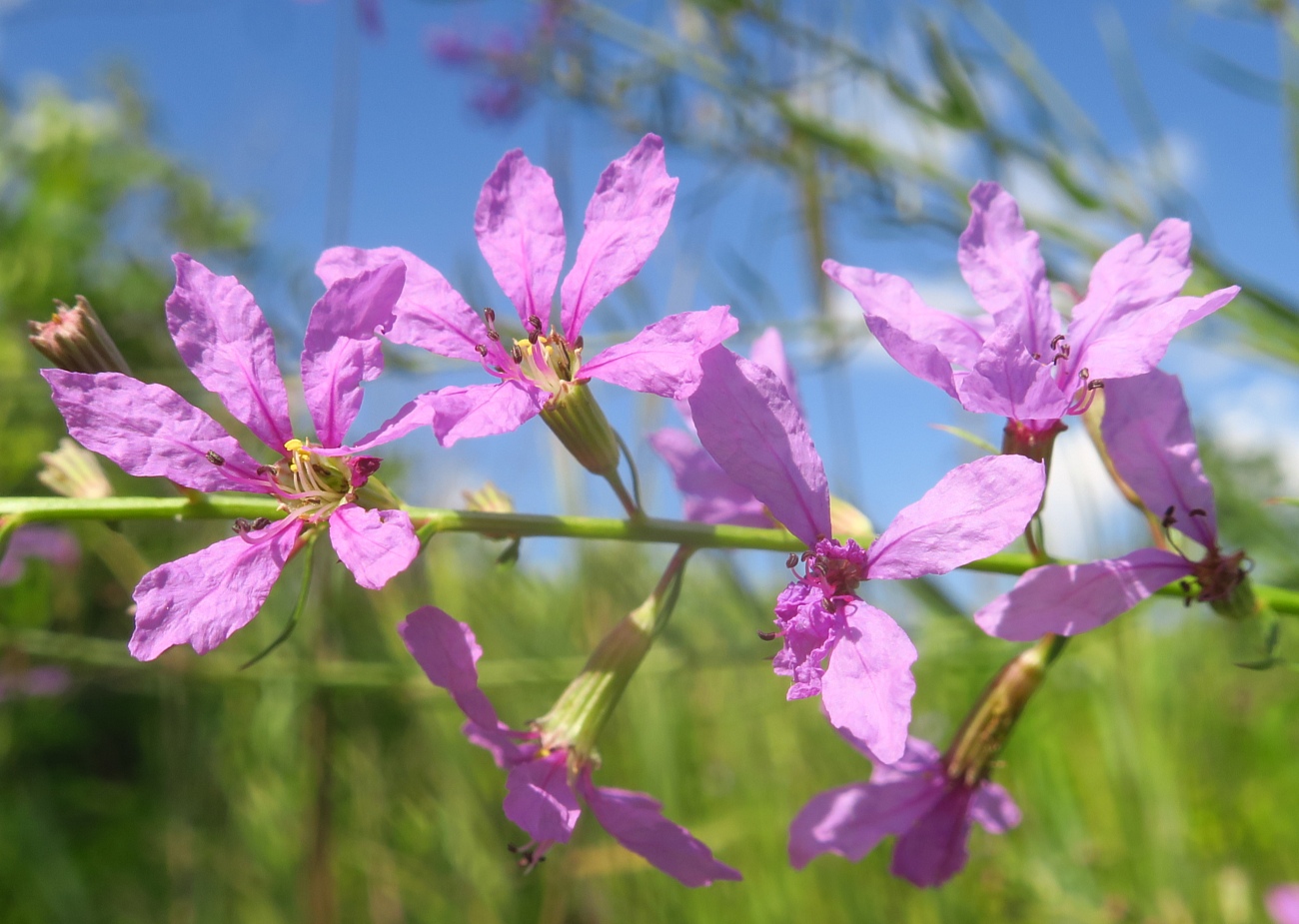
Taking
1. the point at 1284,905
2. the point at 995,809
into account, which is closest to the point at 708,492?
the point at 995,809

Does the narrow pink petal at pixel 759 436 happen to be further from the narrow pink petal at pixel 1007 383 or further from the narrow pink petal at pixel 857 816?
the narrow pink petal at pixel 857 816

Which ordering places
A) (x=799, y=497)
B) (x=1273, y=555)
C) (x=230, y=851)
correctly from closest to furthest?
(x=799, y=497) < (x=1273, y=555) < (x=230, y=851)

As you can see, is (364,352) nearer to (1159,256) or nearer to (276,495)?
(276,495)

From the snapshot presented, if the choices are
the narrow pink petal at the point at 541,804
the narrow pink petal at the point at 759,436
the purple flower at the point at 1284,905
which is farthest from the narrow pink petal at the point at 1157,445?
the purple flower at the point at 1284,905

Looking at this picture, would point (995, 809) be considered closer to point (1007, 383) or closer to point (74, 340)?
point (1007, 383)

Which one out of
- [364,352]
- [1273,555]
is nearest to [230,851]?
[364,352]

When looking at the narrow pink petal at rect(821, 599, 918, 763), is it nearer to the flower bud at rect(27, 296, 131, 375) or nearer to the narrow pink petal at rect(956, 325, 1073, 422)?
→ the narrow pink petal at rect(956, 325, 1073, 422)

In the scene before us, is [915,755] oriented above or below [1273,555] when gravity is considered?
above
